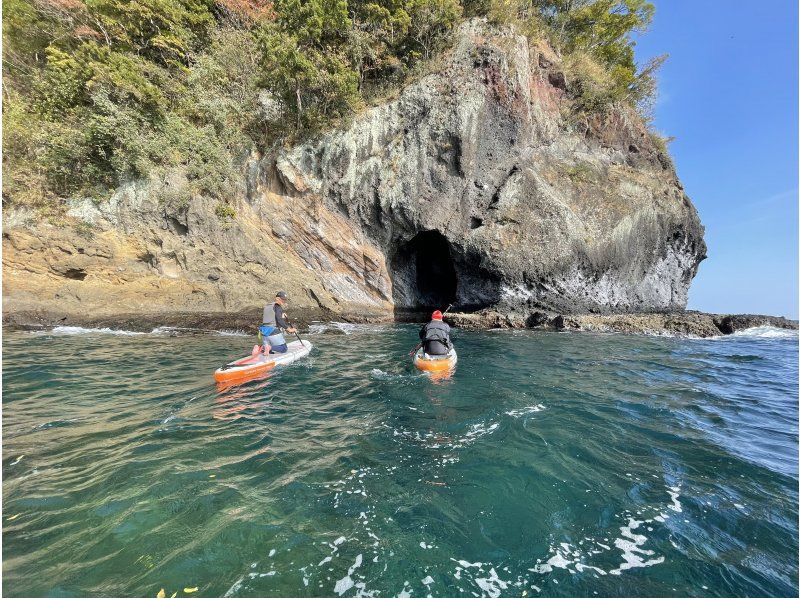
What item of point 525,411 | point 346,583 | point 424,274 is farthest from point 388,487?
point 424,274

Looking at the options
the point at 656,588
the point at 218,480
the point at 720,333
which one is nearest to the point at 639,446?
the point at 656,588

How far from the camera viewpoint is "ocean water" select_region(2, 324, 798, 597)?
310 cm

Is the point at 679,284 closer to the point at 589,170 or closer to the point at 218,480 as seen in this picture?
the point at 589,170

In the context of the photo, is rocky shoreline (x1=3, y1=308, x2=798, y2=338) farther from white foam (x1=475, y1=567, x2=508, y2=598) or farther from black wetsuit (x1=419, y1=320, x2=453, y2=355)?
white foam (x1=475, y1=567, x2=508, y2=598)

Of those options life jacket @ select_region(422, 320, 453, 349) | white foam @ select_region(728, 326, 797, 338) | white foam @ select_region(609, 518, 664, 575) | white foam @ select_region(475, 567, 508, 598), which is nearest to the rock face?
white foam @ select_region(728, 326, 797, 338)

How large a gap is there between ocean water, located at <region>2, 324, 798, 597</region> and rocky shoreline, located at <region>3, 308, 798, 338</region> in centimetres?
583

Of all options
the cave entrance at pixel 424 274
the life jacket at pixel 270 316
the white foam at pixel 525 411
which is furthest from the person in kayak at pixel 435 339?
the cave entrance at pixel 424 274

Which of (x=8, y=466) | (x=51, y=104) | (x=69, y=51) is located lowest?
(x=8, y=466)

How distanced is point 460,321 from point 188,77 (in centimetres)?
2020

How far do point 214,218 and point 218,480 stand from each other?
17051mm

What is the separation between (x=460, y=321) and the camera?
20.3 metres

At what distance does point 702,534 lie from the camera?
3.73m

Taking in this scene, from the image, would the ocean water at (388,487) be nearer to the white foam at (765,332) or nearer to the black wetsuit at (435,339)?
the black wetsuit at (435,339)

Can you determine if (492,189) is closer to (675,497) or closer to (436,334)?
(436,334)
